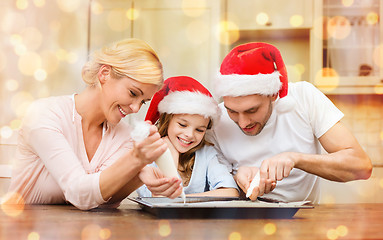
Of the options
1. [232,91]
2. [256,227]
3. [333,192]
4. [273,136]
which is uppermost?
[232,91]

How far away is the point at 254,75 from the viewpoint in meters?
1.52

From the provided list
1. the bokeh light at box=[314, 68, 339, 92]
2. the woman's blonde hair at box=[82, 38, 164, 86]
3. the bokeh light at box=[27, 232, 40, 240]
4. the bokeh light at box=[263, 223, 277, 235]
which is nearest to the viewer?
the bokeh light at box=[27, 232, 40, 240]

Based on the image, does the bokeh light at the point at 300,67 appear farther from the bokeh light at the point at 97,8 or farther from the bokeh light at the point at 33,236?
the bokeh light at the point at 33,236

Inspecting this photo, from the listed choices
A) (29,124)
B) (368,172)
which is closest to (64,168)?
(29,124)

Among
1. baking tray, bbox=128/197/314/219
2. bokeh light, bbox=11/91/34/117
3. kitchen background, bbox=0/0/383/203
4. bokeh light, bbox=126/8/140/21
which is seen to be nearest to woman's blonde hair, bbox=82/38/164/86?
baking tray, bbox=128/197/314/219

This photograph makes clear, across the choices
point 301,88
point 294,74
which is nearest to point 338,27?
point 294,74

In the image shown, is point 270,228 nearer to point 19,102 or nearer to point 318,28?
point 318,28

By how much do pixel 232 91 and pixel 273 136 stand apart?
0.91 feet

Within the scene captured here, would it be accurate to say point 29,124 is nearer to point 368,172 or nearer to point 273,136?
point 273,136

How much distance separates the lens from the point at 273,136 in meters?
1.65

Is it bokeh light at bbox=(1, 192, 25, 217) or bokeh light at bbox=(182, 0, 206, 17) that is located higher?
bokeh light at bbox=(182, 0, 206, 17)

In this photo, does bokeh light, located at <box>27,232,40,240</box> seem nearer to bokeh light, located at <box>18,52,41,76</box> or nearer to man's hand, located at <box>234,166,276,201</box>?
man's hand, located at <box>234,166,276,201</box>

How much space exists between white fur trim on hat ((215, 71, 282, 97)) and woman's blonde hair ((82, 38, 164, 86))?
0.77 feet

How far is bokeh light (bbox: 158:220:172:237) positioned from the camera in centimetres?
81
